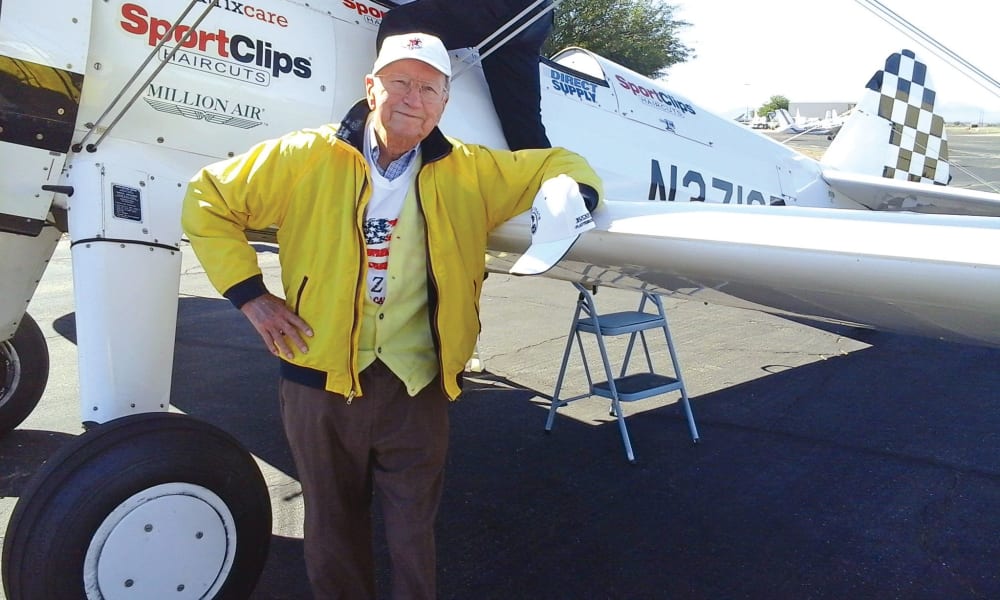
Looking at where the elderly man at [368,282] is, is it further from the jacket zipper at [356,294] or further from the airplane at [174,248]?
the airplane at [174,248]

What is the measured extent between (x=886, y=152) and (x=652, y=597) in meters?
5.33

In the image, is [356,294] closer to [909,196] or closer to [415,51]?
[415,51]

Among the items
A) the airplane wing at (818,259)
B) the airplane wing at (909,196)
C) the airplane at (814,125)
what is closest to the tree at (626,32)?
the airplane at (814,125)

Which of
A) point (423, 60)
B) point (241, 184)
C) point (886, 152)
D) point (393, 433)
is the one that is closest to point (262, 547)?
point (393, 433)

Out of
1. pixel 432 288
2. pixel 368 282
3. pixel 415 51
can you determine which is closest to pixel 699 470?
pixel 432 288

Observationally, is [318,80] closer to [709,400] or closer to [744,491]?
[744,491]

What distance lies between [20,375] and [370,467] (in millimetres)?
2605

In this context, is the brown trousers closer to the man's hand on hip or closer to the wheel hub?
the man's hand on hip

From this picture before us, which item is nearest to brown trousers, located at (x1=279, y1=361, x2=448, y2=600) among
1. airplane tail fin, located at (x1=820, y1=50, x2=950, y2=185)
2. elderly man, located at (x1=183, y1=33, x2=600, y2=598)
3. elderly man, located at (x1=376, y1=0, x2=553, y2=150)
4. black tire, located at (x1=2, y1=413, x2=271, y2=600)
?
elderly man, located at (x1=183, y1=33, x2=600, y2=598)

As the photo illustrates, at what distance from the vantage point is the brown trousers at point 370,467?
1963mm

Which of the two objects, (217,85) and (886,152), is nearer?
(217,85)

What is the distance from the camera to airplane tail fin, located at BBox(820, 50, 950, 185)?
21.7ft

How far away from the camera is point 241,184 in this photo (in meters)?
1.91

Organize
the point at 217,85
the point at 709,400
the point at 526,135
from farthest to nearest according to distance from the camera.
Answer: the point at 709,400
the point at 526,135
the point at 217,85
